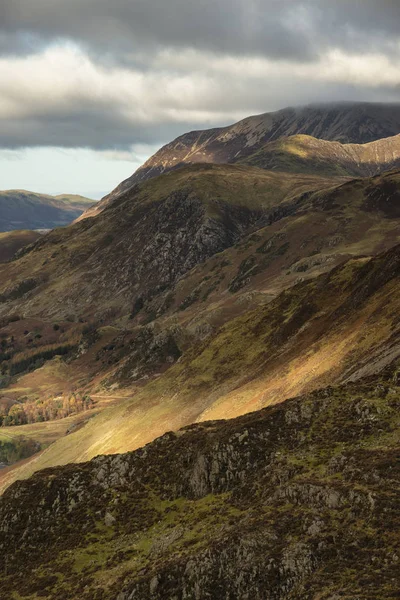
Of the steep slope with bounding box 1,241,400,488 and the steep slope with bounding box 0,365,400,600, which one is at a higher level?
the steep slope with bounding box 0,365,400,600

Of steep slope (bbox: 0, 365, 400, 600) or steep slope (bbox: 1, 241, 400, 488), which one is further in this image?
steep slope (bbox: 1, 241, 400, 488)

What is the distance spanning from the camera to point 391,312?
8944 cm

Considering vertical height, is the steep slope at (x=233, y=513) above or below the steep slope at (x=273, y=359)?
above

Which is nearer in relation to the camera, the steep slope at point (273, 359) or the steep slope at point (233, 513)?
the steep slope at point (233, 513)

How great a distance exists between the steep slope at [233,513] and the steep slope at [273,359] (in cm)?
1773

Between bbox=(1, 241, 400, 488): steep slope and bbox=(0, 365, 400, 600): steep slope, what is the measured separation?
58.2 ft

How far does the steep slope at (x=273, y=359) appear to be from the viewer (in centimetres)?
8694

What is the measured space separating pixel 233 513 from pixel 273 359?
71.0 m

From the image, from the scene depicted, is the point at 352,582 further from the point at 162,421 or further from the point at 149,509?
the point at 162,421

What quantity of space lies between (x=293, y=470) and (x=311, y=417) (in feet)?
26.7

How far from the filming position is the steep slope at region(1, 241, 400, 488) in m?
86.9

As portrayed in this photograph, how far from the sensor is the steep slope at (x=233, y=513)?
36.7 metres

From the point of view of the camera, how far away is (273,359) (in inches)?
4577

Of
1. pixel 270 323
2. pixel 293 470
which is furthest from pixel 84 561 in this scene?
pixel 270 323
